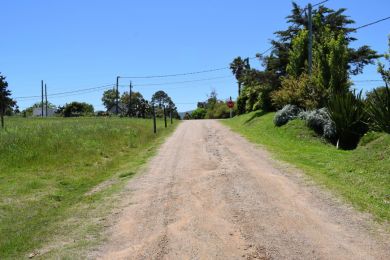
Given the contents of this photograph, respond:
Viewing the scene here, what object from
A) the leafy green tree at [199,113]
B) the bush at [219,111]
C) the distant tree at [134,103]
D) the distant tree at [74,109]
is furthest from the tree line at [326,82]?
the distant tree at [74,109]

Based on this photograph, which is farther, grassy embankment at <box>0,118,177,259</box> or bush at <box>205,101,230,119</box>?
bush at <box>205,101,230,119</box>

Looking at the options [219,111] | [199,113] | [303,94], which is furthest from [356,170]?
[199,113]

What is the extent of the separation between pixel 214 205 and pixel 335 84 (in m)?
15.5

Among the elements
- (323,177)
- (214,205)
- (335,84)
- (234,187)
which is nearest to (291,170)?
(323,177)

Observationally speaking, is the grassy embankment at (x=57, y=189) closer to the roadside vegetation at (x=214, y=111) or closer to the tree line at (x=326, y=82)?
the tree line at (x=326, y=82)

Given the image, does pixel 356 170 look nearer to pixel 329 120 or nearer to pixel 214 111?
pixel 329 120

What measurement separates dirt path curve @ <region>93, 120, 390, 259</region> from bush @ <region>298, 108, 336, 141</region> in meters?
8.95

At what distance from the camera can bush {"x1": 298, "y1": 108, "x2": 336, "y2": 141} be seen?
20.4m

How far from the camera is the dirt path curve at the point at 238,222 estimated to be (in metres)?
6.13

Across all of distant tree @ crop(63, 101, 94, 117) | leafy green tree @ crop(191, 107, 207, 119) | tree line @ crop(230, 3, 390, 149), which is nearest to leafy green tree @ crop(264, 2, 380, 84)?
tree line @ crop(230, 3, 390, 149)

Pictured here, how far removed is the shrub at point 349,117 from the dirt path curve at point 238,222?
841cm

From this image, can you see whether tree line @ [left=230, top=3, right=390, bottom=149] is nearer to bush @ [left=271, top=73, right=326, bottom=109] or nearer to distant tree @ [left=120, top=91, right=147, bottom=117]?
bush @ [left=271, top=73, right=326, bottom=109]

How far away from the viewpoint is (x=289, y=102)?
92.7 feet

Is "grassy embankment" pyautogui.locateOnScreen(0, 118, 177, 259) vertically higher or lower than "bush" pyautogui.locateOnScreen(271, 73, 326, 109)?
lower
